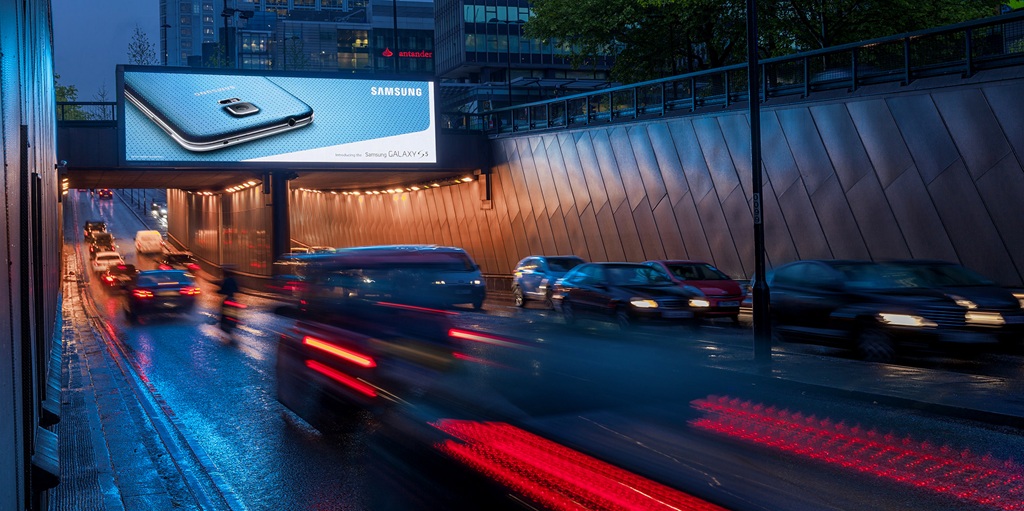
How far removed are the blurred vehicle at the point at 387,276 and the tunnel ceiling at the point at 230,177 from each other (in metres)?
31.0

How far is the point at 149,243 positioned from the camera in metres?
83.1

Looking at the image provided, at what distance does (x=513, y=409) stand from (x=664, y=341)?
8666 millimetres

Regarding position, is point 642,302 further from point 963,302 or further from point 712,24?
point 712,24

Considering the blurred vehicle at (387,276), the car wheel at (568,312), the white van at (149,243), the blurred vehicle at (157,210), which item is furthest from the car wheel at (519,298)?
the blurred vehicle at (157,210)

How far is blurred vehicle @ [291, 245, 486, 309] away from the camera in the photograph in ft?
38.0

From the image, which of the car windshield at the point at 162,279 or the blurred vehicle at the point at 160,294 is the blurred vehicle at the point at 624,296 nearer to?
the blurred vehicle at the point at 160,294

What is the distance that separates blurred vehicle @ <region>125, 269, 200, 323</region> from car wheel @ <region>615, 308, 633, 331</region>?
17.3m

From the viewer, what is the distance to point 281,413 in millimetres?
12312

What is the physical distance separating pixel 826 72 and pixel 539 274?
1124cm

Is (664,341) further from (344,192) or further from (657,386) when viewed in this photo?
(344,192)

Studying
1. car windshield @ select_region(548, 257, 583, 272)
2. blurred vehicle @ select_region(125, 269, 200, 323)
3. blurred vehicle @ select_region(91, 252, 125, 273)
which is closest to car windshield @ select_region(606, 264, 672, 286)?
car windshield @ select_region(548, 257, 583, 272)

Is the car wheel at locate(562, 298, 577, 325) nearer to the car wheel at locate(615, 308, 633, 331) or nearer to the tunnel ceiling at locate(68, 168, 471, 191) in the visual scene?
the car wheel at locate(615, 308, 633, 331)

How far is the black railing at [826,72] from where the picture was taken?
23422mm

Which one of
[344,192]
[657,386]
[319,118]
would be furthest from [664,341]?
[344,192]
